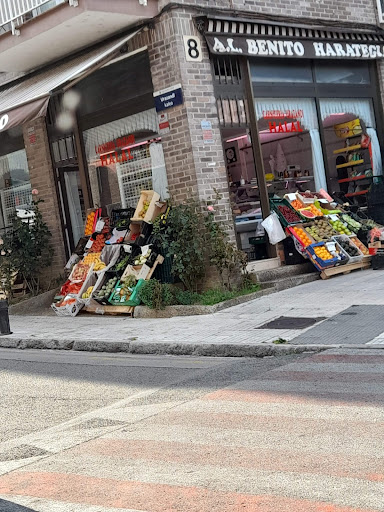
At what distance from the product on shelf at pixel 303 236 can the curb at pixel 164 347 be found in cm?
474

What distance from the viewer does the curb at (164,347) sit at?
8617 mm

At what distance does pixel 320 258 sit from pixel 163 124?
3636mm

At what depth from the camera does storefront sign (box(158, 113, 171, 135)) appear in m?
13.2

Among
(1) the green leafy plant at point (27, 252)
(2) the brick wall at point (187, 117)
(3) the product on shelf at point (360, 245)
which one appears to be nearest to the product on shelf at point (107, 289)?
(2) the brick wall at point (187, 117)

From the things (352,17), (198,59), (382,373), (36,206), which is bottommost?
(382,373)

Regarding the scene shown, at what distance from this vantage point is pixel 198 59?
516 inches

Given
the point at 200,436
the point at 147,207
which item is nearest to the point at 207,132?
the point at 147,207

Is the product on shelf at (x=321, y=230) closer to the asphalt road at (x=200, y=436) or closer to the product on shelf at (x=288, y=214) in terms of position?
the product on shelf at (x=288, y=214)

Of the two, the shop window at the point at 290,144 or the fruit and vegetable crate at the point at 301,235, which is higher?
the shop window at the point at 290,144

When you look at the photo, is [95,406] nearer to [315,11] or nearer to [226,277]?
[226,277]

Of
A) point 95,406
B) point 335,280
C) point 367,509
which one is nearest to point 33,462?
point 95,406

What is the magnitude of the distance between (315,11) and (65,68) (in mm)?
5148

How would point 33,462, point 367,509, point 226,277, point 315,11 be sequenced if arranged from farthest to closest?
point 315,11, point 226,277, point 33,462, point 367,509

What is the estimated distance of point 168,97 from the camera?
43.0ft
